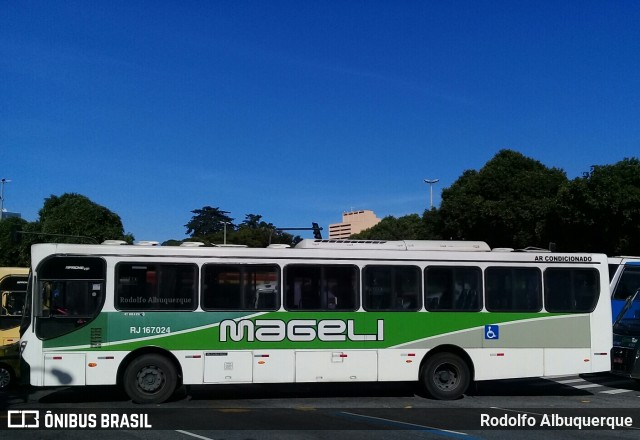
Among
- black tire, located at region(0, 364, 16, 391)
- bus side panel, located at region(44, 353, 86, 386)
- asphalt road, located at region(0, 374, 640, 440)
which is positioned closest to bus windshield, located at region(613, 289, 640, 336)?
asphalt road, located at region(0, 374, 640, 440)

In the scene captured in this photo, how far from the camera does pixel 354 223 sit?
583 ft

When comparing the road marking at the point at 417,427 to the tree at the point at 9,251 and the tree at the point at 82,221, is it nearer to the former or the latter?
the tree at the point at 82,221

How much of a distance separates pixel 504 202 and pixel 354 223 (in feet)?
463

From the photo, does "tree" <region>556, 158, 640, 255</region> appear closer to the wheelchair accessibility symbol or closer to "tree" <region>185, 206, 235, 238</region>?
the wheelchair accessibility symbol

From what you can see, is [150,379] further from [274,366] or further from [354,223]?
[354,223]

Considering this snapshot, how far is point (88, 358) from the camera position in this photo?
12.2 m

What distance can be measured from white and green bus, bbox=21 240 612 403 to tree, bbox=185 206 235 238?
201 ft

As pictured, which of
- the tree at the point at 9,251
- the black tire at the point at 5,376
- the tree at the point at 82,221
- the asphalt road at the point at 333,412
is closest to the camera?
the asphalt road at the point at 333,412

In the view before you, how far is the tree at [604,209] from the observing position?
2827 centimetres

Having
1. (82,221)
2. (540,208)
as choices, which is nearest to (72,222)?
(82,221)

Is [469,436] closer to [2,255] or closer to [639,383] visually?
[639,383]

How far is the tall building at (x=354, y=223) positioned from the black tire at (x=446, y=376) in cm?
15715

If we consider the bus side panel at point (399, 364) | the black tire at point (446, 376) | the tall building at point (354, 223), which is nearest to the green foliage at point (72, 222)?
the bus side panel at point (399, 364)

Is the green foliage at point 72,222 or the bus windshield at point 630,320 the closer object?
the bus windshield at point 630,320
